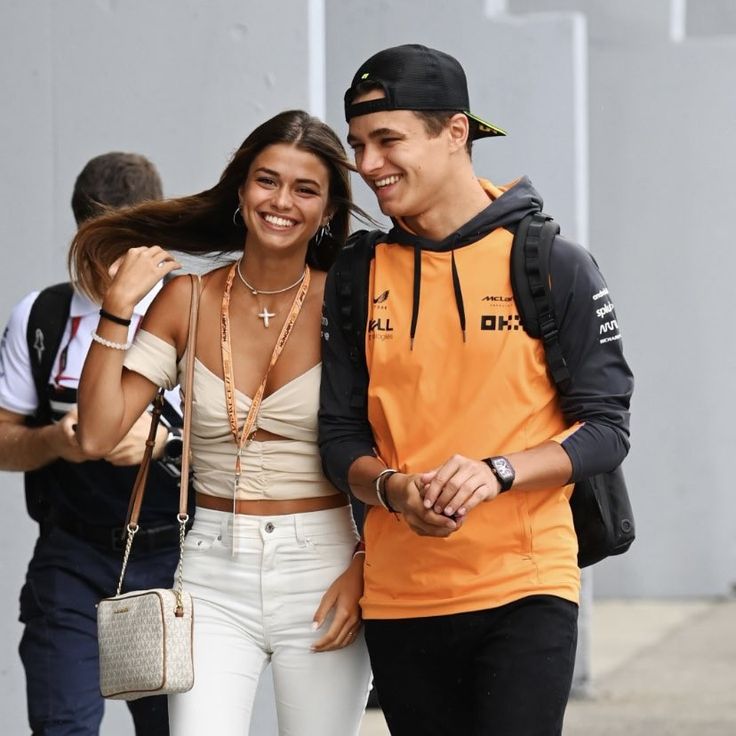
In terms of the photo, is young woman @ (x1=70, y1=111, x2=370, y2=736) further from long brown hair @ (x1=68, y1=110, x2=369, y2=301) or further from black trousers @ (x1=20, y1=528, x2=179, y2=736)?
black trousers @ (x1=20, y1=528, x2=179, y2=736)

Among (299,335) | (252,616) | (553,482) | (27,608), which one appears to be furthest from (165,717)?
(553,482)

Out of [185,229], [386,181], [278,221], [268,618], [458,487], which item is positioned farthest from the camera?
[185,229]

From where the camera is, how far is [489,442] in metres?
3.49

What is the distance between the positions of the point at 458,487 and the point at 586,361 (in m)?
0.45

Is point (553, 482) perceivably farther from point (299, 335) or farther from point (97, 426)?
point (97, 426)

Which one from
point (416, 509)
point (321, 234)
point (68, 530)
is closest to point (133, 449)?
point (68, 530)

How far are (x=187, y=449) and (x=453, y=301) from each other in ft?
2.28

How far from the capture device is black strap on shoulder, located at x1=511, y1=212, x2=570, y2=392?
138 inches

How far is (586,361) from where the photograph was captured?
3.54m

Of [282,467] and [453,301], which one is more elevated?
[453,301]

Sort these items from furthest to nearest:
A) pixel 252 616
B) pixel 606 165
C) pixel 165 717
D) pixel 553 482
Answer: pixel 606 165, pixel 165 717, pixel 252 616, pixel 553 482

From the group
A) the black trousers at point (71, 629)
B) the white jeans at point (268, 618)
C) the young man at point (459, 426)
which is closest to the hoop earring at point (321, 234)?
the young man at point (459, 426)

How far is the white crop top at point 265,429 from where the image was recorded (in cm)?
378

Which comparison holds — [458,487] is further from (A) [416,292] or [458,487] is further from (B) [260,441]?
(B) [260,441]
